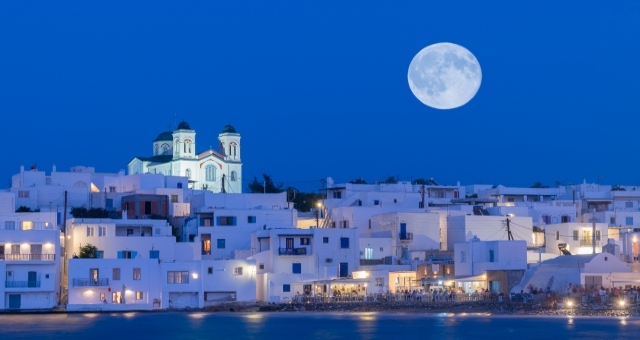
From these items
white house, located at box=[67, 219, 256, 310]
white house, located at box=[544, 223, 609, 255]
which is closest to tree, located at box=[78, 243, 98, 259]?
white house, located at box=[67, 219, 256, 310]

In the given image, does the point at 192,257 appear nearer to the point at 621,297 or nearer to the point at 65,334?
the point at 65,334

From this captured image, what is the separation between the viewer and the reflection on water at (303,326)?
53000 millimetres

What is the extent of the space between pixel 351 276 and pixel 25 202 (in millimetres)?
23910

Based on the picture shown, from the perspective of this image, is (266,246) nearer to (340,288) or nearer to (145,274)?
(340,288)

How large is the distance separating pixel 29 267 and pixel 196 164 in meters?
52.4

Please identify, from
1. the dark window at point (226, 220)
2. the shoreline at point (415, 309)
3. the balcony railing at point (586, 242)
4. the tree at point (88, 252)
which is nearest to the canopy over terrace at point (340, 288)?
the shoreline at point (415, 309)

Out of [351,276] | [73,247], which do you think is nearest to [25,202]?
[73,247]

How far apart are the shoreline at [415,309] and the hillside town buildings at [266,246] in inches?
20.3

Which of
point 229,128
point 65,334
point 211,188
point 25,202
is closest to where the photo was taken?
point 65,334

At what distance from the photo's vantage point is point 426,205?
84.6 m

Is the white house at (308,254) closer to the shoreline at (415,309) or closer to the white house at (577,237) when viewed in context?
the shoreline at (415,309)

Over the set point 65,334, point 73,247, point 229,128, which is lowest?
point 65,334

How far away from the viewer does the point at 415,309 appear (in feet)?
207

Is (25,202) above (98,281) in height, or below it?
above
